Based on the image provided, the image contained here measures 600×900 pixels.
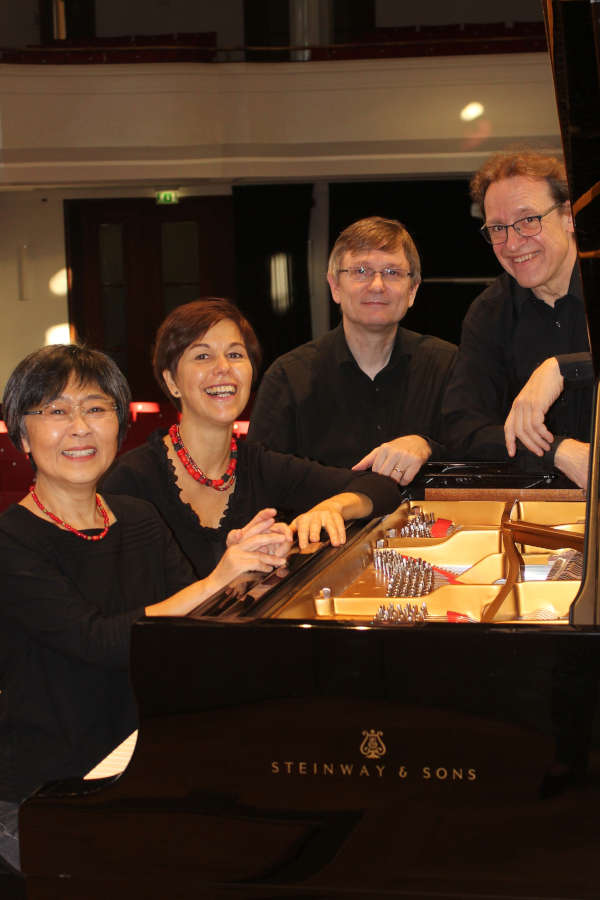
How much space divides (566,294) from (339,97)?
761 cm

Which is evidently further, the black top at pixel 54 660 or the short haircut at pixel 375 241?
the short haircut at pixel 375 241

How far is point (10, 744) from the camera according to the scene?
1.88m

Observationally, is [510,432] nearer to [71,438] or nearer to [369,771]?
[71,438]

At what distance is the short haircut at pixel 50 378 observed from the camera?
2078 mm

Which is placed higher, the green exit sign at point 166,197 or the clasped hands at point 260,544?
the green exit sign at point 166,197

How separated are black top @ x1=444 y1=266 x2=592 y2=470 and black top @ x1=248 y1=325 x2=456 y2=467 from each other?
0.27 metres

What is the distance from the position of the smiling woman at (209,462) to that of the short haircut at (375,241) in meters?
0.94

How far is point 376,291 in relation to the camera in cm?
362

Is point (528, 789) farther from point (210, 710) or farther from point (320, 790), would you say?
point (210, 710)

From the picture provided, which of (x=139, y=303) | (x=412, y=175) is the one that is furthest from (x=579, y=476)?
(x=139, y=303)

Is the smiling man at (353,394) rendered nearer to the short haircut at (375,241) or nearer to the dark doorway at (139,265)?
the short haircut at (375,241)

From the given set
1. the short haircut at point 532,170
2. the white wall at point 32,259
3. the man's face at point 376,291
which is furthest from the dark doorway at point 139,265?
the short haircut at point 532,170

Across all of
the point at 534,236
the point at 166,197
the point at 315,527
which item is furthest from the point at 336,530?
the point at 166,197

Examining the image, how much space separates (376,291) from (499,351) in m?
0.47
